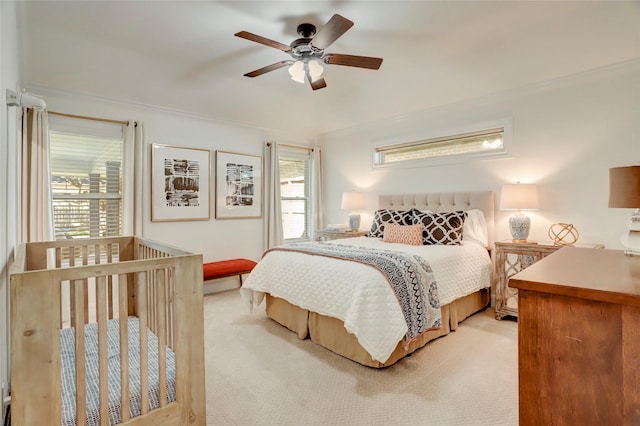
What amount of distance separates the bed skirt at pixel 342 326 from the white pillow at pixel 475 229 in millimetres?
569

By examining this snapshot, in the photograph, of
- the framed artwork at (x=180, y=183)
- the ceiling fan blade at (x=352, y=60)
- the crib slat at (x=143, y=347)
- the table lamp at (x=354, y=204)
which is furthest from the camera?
the table lamp at (x=354, y=204)

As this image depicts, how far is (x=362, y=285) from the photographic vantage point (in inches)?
88.4

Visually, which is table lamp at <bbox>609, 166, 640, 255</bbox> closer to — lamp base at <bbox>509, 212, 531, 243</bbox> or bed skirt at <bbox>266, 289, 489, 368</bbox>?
bed skirt at <bbox>266, 289, 489, 368</bbox>

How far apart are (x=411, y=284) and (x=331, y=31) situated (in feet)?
6.06

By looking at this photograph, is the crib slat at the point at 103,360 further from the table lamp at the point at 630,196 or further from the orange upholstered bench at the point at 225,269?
the orange upholstered bench at the point at 225,269

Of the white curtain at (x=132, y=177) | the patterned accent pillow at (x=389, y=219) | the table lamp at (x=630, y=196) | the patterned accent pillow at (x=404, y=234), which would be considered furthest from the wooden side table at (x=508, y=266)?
the white curtain at (x=132, y=177)

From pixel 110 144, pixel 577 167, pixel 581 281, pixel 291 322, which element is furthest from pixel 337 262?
pixel 110 144

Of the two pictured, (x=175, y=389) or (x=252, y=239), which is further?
(x=252, y=239)

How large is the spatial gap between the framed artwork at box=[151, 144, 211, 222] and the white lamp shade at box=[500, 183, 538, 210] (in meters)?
3.62

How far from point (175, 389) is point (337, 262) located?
1.45 metres

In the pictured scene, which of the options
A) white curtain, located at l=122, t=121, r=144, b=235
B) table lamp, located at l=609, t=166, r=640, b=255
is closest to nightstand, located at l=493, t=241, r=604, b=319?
table lamp, located at l=609, t=166, r=640, b=255

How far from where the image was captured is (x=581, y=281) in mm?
1096

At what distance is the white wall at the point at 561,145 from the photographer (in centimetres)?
295

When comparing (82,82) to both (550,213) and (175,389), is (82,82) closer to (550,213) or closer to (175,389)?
(175,389)
